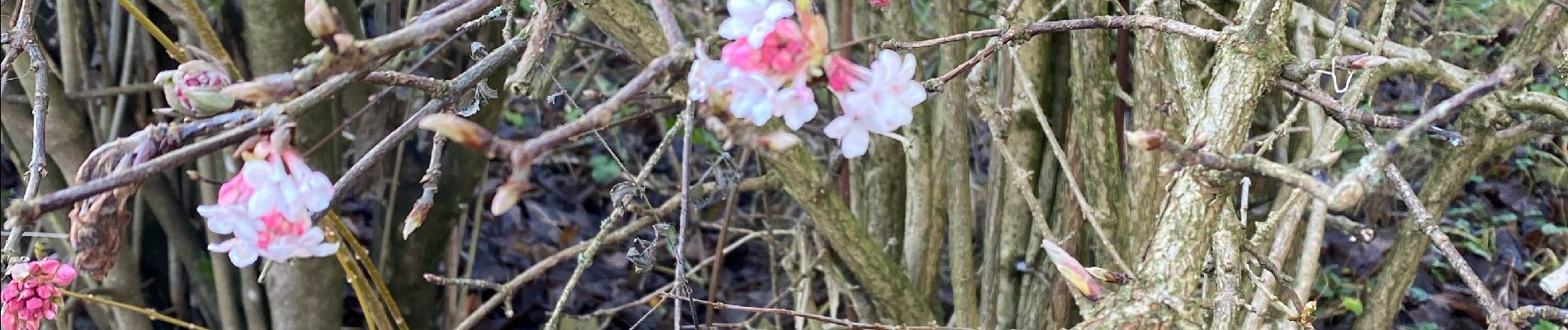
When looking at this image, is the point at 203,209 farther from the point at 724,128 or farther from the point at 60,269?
the point at 60,269

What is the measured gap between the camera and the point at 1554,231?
2781 millimetres

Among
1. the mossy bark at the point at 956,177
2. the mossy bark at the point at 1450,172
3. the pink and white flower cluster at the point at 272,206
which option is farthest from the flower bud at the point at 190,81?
the mossy bark at the point at 1450,172

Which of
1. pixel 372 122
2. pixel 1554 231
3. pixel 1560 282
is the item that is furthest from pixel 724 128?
pixel 1554 231

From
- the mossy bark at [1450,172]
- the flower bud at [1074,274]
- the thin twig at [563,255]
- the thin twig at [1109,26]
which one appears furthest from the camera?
Answer: the thin twig at [563,255]

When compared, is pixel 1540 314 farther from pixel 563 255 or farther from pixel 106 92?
pixel 106 92

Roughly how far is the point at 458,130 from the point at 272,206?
17cm

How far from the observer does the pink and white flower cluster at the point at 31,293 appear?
0.97 metres

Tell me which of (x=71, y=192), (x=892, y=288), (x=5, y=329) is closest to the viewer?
(x=71, y=192)

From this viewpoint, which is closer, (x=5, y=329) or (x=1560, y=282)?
(x=1560, y=282)

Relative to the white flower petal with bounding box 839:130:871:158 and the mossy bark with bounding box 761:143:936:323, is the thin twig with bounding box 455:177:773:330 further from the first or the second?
the white flower petal with bounding box 839:130:871:158

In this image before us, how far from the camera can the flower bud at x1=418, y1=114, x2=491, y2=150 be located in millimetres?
576

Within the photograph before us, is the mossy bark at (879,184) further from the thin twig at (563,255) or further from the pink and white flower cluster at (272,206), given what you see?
the pink and white flower cluster at (272,206)

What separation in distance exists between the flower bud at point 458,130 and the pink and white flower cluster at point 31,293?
1.90ft

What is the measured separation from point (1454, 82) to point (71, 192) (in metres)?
1.45
